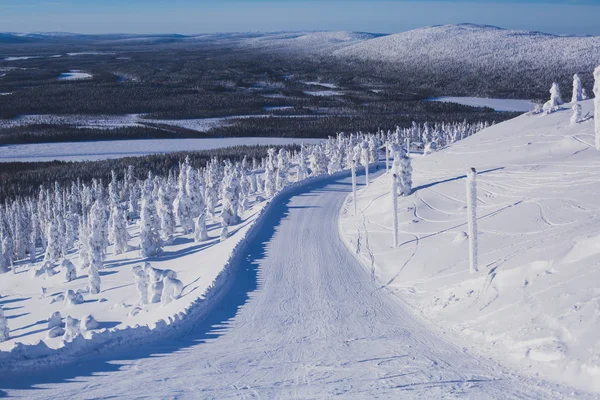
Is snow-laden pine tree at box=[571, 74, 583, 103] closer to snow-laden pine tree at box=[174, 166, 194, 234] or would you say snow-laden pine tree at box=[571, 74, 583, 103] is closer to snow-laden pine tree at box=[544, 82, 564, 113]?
snow-laden pine tree at box=[544, 82, 564, 113]

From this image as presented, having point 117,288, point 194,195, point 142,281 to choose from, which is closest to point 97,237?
point 117,288

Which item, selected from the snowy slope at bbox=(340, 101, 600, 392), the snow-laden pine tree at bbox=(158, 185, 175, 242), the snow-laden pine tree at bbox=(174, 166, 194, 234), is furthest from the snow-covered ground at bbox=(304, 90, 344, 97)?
the snowy slope at bbox=(340, 101, 600, 392)

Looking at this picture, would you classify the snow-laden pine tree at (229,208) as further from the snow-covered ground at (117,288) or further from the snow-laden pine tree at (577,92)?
the snow-laden pine tree at (577,92)

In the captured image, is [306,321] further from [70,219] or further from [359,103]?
[359,103]

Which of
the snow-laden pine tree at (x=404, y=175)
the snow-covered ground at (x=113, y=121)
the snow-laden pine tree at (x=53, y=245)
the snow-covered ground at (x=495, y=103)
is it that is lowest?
the snow-laden pine tree at (x=53, y=245)

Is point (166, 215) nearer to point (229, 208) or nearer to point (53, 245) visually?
point (229, 208)

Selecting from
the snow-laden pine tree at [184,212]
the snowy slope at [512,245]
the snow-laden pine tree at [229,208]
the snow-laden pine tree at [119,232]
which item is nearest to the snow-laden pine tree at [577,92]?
the snowy slope at [512,245]

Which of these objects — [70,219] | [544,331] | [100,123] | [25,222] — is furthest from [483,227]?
[100,123]
